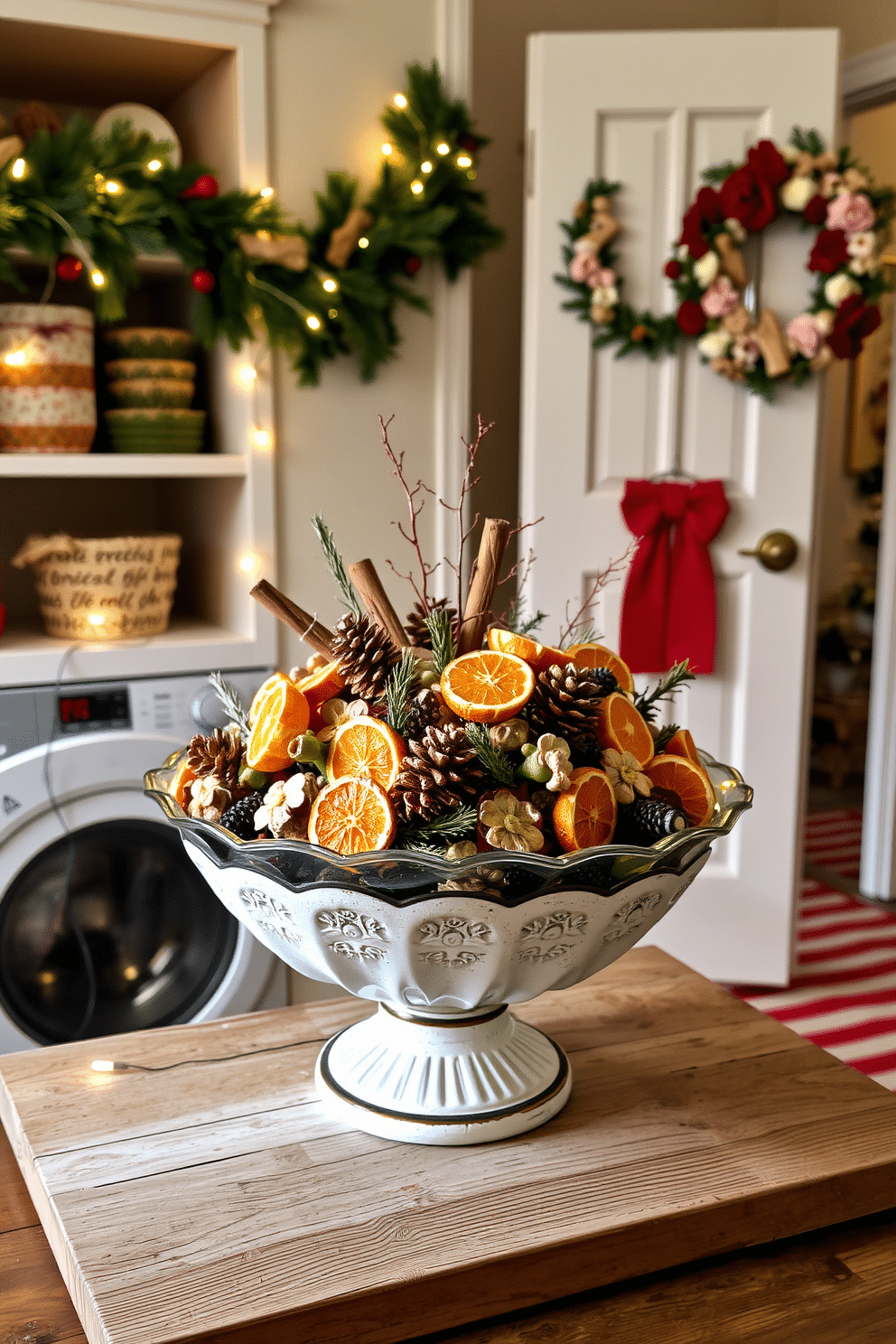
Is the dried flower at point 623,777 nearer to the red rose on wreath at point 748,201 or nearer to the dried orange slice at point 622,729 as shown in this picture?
the dried orange slice at point 622,729

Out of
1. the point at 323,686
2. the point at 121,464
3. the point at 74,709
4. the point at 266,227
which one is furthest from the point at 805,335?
the point at 323,686

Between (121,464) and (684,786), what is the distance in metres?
1.42

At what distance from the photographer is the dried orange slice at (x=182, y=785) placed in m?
0.86

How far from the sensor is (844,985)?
2.70 meters

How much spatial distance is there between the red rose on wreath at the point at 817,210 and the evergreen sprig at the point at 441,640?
1.83m

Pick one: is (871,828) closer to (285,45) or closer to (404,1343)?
(285,45)

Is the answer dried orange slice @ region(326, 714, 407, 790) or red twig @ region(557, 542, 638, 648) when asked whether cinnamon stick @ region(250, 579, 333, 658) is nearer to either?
dried orange slice @ region(326, 714, 407, 790)

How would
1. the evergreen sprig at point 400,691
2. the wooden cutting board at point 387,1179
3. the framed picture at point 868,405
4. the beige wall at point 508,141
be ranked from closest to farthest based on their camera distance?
1. the wooden cutting board at point 387,1179
2. the evergreen sprig at point 400,691
3. the beige wall at point 508,141
4. the framed picture at point 868,405

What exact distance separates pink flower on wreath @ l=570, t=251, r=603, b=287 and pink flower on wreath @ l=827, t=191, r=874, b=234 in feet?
1.54

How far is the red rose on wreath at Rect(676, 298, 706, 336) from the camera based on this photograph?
2330 millimetres

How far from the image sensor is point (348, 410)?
219 cm

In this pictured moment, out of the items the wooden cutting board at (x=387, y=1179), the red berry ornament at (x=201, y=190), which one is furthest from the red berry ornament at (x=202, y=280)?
the wooden cutting board at (x=387, y=1179)

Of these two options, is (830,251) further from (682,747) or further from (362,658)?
(362,658)

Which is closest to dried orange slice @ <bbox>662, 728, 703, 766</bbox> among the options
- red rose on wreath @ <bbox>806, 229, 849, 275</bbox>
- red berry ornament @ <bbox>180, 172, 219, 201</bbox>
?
red berry ornament @ <bbox>180, 172, 219, 201</bbox>
